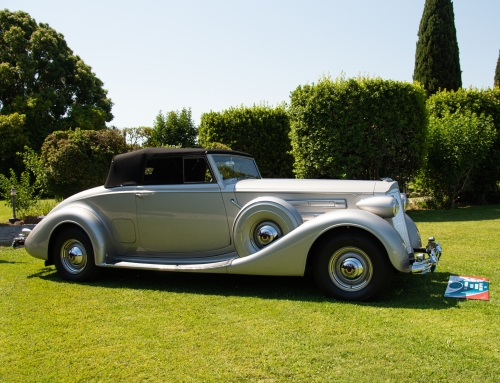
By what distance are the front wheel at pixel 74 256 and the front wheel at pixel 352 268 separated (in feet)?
9.46

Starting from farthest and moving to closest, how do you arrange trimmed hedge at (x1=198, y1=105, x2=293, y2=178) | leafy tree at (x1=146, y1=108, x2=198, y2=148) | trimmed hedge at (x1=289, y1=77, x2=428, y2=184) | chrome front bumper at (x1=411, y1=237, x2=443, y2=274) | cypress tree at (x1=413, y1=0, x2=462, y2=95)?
cypress tree at (x1=413, y1=0, x2=462, y2=95)
leafy tree at (x1=146, y1=108, x2=198, y2=148)
trimmed hedge at (x1=198, y1=105, x2=293, y2=178)
trimmed hedge at (x1=289, y1=77, x2=428, y2=184)
chrome front bumper at (x1=411, y1=237, x2=443, y2=274)

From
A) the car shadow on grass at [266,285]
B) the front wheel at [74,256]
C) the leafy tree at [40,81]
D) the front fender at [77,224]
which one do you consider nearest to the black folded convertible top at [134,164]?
the front fender at [77,224]

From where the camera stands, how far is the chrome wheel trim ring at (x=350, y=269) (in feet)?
14.7

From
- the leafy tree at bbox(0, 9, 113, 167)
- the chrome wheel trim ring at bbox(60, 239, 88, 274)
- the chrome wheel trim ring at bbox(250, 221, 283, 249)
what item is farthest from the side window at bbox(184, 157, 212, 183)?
the leafy tree at bbox(0, 9, 113, 167)

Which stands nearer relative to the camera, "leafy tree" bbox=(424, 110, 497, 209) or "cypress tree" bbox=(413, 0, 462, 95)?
"leafy tree" bbox=(424, 110, 497, 209)

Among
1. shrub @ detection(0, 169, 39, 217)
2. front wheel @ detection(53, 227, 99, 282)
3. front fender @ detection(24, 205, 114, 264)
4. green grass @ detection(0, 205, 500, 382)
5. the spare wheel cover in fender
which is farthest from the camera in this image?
shrub @ detection(0, 169, 39, 217)

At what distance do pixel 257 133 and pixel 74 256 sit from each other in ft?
34.5

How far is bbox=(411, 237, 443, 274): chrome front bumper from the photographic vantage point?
4.47 metres

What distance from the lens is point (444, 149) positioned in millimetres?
13500

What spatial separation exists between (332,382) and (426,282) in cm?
282

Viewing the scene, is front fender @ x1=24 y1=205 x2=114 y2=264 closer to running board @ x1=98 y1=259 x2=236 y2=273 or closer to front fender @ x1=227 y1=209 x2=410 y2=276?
running board @ x1=98 y1=259 x2=236 y2=273

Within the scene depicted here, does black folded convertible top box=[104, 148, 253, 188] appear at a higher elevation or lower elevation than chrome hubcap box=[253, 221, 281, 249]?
higher

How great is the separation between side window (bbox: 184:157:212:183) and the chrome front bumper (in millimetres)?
2518

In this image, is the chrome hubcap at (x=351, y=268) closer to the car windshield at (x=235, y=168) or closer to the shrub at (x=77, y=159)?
the car windshield at (x=235, y=168)
